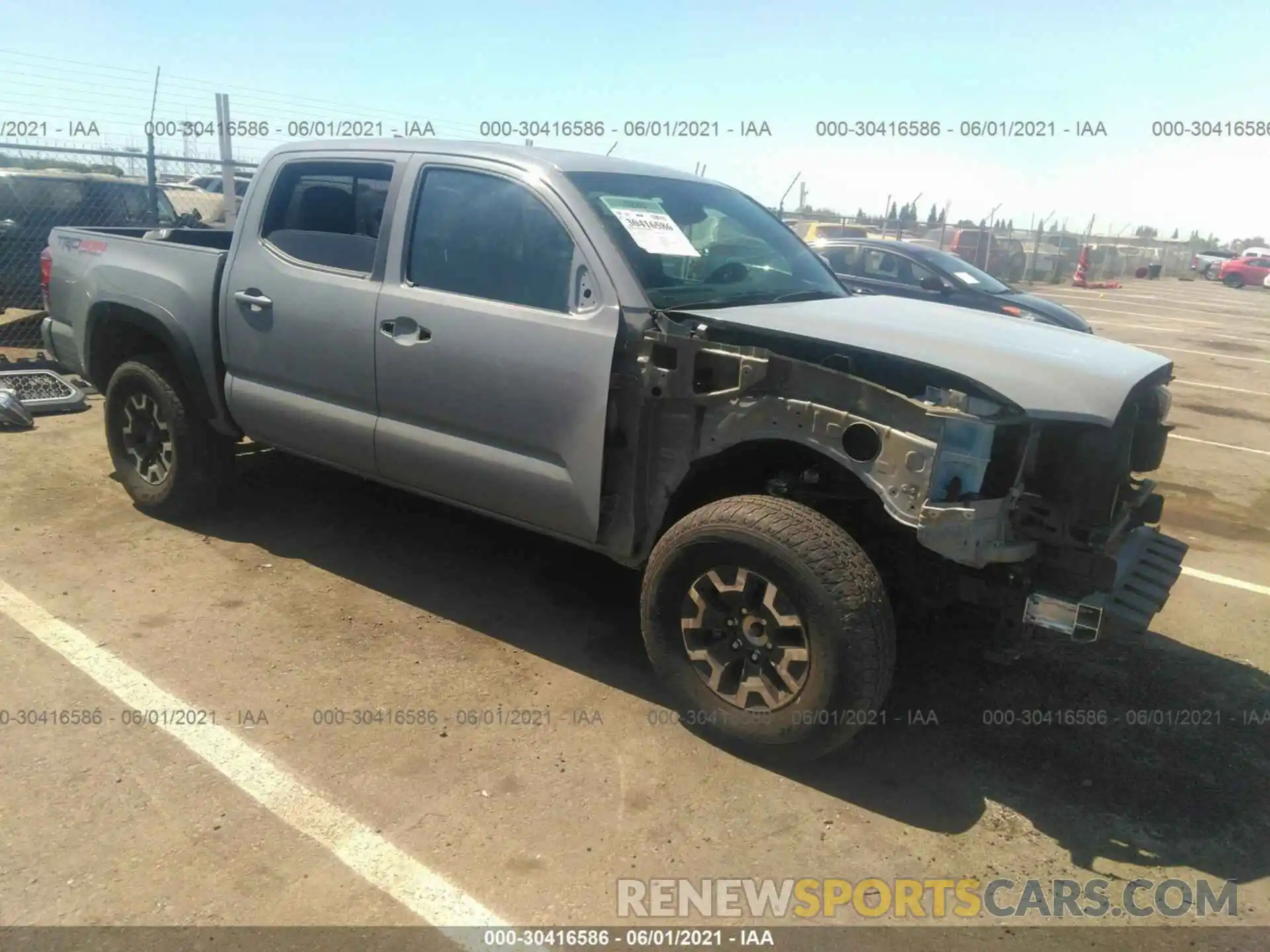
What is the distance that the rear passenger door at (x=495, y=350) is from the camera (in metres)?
3.45

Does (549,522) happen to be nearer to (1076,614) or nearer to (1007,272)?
(1076,614)

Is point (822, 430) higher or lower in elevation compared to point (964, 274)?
lower

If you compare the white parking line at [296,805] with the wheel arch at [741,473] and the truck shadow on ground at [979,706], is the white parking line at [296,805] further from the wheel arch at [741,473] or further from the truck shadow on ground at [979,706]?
the wheel arch at [741,473]

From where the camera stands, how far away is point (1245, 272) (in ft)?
123

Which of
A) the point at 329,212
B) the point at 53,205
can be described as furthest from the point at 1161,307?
the point at 329,212

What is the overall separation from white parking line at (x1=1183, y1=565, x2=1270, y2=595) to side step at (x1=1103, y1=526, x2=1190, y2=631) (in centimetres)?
169

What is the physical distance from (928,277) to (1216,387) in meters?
4.48

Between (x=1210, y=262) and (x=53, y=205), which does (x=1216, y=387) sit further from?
(x=1210, y=262)

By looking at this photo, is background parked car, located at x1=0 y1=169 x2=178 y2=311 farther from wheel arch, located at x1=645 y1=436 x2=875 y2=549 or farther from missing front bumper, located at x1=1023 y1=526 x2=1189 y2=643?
missing front bumper, located at x1=1023 y1=526 x2=1189 y2=643

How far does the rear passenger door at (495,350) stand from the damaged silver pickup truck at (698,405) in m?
0.01

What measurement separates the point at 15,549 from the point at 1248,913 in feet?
17.4

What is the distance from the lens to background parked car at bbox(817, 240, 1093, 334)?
10.2 metres

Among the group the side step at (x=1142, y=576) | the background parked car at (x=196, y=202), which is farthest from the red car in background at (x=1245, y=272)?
the side step at (x=1142, y=576)

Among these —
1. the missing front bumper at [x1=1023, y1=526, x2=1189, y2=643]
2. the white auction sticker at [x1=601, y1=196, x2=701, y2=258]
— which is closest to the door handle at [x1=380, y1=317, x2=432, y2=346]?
the white auction sticker at [x1=601, y1=196, x2=701, y2=258]
